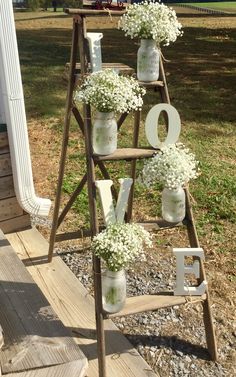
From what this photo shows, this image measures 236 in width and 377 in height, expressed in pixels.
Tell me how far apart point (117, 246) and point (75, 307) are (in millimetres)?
1141

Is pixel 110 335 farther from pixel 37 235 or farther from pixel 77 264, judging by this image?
pixel 37 235

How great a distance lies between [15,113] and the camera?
4.16 m

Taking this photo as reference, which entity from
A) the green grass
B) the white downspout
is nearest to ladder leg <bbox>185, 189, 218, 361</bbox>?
the green grass

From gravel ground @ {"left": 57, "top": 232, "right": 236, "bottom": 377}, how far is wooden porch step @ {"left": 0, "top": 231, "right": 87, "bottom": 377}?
83 cm

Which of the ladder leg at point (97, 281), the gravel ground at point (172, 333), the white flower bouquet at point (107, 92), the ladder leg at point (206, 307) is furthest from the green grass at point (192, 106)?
the white flower bouquet at point (107, 92)

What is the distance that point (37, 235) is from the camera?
4.55 meters

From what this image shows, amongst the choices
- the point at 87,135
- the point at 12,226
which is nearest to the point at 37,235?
the point at 12,226

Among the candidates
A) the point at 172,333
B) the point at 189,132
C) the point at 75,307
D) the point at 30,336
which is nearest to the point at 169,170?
the point at 30,336

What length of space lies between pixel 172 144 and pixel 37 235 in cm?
206

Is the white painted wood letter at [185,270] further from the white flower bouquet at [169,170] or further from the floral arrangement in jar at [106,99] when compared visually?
the floral arrangement in jar at [106,99]

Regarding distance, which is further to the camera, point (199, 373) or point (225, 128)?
A: point (225, 128)

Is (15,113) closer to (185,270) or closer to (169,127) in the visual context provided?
(169,127)

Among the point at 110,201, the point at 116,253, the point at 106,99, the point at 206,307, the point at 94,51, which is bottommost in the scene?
the point at 206,307

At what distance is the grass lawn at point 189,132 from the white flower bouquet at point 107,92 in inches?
22.7
